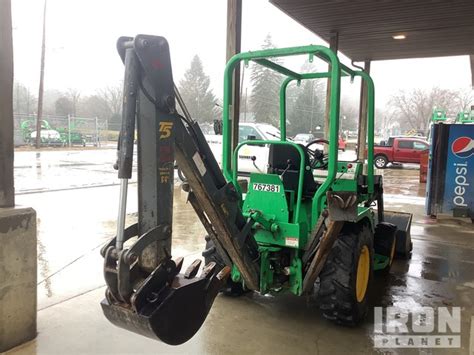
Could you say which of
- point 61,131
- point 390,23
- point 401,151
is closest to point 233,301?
point 390,23

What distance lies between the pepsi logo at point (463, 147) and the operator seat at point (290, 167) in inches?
217

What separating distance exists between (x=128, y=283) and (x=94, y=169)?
1432 cm

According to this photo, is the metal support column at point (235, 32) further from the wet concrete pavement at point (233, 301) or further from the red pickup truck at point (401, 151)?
the red pickup truck at point (401, 151)

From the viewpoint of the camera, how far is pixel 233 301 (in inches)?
163

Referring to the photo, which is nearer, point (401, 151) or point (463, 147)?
point (463, 147)

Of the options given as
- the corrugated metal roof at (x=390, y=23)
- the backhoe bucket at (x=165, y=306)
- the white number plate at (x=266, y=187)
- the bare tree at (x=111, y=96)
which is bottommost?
the backhoe bucket at (x=165, y=306)

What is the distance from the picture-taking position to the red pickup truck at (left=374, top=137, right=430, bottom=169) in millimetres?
20875

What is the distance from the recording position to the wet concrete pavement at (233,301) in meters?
3.30

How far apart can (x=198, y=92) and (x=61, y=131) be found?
14.5 m

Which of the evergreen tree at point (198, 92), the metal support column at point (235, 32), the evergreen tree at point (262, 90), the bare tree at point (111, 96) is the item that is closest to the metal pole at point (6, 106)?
the metal support column at point (235, 32)

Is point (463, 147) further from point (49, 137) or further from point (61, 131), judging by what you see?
point (61, 131)

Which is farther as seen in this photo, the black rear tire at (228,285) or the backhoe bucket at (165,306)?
the black rear tire at (228,285)

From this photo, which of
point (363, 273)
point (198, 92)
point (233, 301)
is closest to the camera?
point (363, 273)

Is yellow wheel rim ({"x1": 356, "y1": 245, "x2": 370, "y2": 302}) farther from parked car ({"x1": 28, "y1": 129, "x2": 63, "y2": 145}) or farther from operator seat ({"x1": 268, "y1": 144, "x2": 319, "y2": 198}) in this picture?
parked car ({"x1": 28, "y1": 129, "x2": 63, "y2": 145})
